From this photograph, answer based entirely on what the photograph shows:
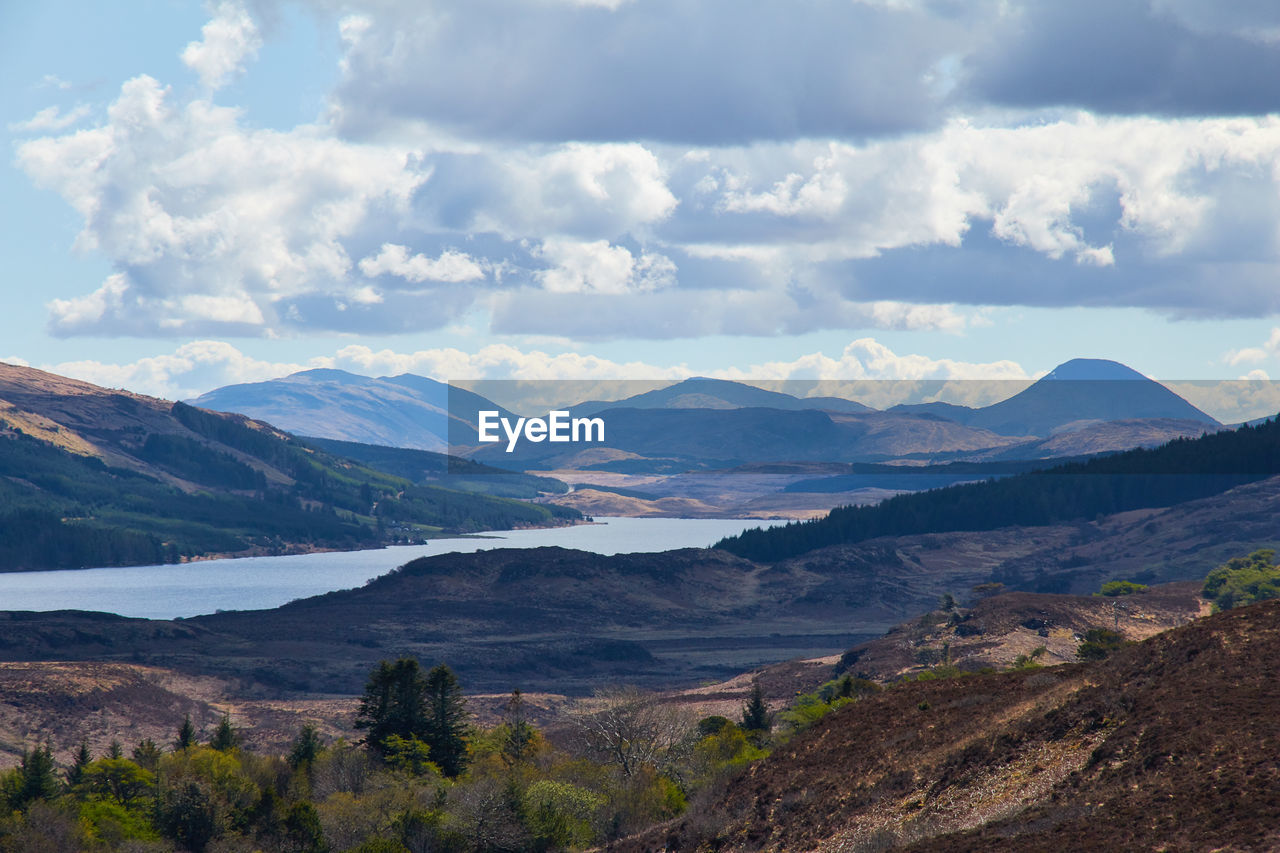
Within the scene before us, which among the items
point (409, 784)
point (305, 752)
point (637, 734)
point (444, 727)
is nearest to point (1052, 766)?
point (637, 734)

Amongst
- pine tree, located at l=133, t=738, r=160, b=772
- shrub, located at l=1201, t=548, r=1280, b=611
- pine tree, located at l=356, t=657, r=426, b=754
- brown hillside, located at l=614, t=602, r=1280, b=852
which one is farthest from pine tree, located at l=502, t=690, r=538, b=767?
shrub, located at l=1201, t=548, r=1280, b=611

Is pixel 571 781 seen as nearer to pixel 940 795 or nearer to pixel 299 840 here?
pixel 299 840

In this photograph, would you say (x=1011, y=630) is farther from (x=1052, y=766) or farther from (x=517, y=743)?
(x=1052, y=766)

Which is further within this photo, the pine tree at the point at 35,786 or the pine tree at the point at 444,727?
the pine tree at the point at 444,727

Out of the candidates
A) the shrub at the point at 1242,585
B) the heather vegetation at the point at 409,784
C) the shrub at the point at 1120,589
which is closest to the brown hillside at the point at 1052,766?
the heather vegetation at the point at 409,784

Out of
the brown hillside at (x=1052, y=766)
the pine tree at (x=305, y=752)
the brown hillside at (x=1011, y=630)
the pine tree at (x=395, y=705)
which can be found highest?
the brown hillside at (x=1052, y=766)

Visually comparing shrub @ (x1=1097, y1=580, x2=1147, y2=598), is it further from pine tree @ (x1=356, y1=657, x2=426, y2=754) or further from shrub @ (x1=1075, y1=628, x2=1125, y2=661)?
pine tree @ (x1=356, y1=657, x2=426, y2=754)

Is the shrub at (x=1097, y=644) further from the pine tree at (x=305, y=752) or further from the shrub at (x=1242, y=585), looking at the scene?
the pine tree at (x=305, y=752)
